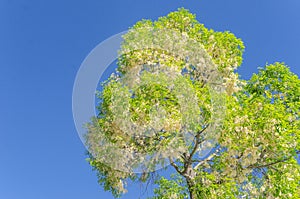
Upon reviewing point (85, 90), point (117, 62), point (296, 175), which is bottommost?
point (296, 175)

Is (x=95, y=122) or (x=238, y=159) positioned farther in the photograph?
(x=95, y=122)

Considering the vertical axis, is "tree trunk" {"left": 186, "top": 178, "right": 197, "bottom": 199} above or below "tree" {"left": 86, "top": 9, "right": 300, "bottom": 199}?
below

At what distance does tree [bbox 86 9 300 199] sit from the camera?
10.1m

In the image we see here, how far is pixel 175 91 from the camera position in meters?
10.3

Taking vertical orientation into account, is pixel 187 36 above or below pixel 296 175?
above

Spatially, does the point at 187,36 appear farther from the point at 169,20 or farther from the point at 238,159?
the point at 238,159

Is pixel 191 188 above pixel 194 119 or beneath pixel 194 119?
beneath

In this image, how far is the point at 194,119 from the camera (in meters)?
10.1

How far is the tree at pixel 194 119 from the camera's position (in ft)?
33.2

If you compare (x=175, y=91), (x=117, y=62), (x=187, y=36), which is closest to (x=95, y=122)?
(x=117, y=62)

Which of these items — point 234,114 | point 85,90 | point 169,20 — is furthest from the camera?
point 169,20

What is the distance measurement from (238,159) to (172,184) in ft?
6.79

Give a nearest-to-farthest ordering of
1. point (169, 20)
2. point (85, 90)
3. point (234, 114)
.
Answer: point (234, 114)
point (85, 90)
point (169, 20)

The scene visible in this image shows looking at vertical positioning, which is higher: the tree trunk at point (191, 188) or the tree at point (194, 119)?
the tree at point (194, 119)
